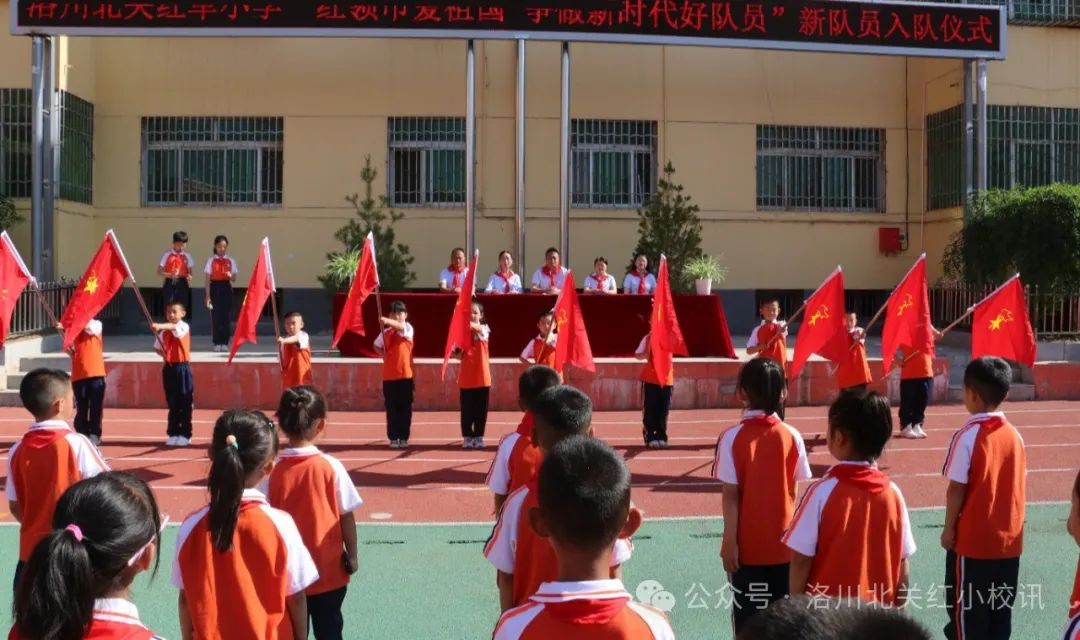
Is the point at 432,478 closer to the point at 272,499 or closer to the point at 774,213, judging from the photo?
the point at 272,499

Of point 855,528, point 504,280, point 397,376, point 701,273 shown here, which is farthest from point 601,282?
point 855,528

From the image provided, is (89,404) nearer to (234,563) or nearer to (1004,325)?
(234,563)

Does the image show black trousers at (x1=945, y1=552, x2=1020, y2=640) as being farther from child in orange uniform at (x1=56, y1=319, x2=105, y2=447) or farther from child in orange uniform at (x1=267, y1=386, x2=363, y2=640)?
child in orange uniform at (x1=56, y1=319, x2=105, y2=447)

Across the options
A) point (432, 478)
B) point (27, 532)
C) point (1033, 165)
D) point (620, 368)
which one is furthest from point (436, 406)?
point (1033, 165)

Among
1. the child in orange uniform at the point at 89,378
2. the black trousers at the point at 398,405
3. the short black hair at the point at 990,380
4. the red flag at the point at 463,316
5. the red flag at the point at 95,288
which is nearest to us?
the short black hair at the point at 990,380

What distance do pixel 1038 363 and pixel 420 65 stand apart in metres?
11.0

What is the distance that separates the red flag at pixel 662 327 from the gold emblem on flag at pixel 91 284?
5.27 meters

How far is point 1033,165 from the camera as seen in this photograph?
19344mm

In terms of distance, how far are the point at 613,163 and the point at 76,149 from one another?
30.0ft

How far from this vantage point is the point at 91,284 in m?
10.2

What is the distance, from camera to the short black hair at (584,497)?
2.48 metres

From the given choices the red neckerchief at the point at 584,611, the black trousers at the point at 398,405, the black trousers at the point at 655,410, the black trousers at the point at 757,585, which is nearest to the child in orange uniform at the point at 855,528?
the black trousers at the point at 757,585

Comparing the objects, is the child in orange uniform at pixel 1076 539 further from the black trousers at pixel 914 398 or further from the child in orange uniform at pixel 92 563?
the black trousers at pixel 914 398

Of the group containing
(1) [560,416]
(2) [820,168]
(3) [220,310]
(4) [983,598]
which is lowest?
(4) [983,598]
